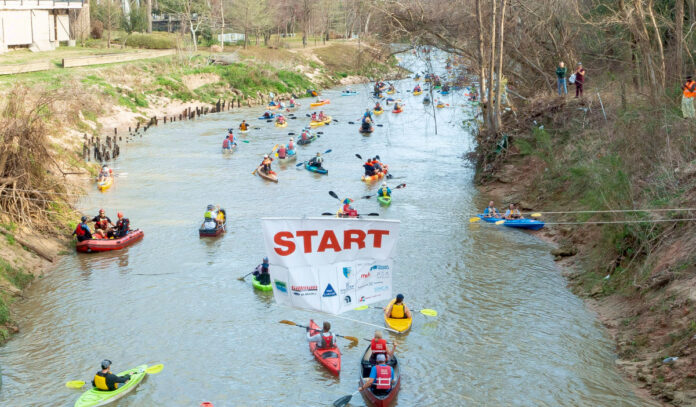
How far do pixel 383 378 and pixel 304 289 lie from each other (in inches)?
129

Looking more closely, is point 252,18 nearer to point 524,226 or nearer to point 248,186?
point 248,186

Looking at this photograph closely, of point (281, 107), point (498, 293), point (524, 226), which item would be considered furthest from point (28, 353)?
point (281, 107)

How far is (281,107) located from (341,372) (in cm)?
4632

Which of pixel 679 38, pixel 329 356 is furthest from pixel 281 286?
pixel 679 38

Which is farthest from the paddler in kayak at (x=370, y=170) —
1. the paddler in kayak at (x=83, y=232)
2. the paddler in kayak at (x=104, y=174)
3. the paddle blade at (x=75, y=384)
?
the paddle blade at (x=75, y=384)

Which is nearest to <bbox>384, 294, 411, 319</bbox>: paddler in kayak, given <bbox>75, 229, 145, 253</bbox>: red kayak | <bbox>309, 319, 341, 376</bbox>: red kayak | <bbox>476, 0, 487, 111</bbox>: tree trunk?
<bbox>309, 319, 341, 376</bbox>: red kayak

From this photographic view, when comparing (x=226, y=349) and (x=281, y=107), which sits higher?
(x=281, y=107)

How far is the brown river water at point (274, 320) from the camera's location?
56.3 ft

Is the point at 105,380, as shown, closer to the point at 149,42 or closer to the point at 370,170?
the point at 370,170

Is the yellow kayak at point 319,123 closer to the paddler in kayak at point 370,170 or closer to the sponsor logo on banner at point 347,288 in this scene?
the paddler in kayak at point 370,170

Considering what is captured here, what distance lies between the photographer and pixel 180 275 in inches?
963

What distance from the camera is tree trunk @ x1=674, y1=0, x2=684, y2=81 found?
2509 cm

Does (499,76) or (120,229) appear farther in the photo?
Answer: (499,76)

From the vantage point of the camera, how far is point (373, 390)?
1612 centimetres
